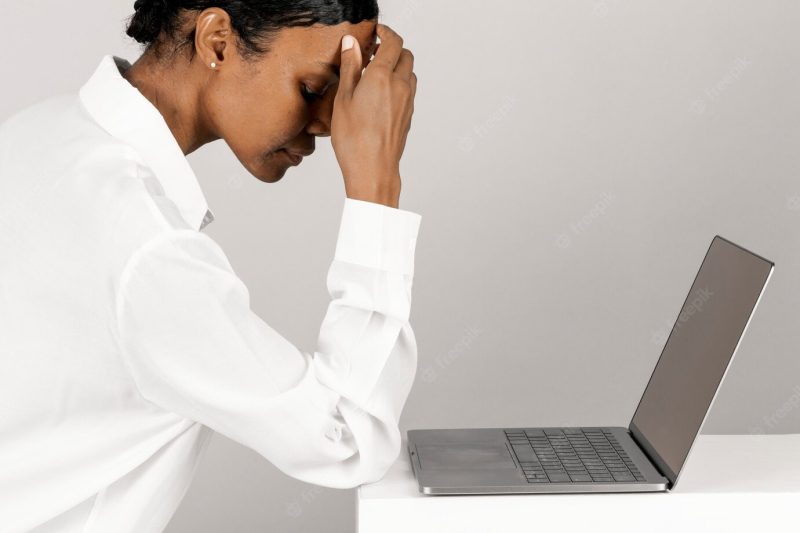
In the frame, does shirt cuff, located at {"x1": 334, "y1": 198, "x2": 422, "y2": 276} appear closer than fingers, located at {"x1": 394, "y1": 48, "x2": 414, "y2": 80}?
Yes

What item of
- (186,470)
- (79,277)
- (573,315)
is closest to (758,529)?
(186,470)

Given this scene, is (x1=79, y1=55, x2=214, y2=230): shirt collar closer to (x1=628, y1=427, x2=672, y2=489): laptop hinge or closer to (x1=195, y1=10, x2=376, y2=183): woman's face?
(x1=195, y1=10, x2=376, y2=183): woman's face

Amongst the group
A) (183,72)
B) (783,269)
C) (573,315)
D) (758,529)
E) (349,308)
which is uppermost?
(183,72)

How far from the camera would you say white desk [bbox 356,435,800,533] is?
1317 millimetres

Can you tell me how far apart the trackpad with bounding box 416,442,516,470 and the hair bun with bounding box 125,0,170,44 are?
0.70 meters

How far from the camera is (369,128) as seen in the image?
140 cm

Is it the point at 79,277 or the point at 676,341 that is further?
the point at 676,341

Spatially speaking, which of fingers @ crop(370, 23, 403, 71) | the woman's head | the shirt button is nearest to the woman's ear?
the woman's head

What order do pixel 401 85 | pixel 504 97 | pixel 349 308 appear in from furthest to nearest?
pixel 504 97, pixel 401 85, pixel 349 308

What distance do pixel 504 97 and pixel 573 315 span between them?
2.16 feet

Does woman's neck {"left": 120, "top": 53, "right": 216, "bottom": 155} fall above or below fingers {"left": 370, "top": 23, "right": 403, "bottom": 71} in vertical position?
below

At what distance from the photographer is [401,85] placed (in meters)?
1.44

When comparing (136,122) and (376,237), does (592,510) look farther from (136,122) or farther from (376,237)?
(136,122)

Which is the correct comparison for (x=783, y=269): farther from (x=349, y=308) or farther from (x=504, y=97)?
(x=349, y=308)
